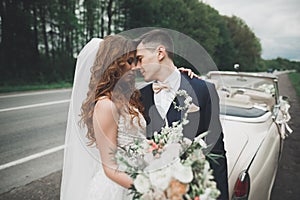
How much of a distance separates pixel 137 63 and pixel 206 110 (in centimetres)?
50

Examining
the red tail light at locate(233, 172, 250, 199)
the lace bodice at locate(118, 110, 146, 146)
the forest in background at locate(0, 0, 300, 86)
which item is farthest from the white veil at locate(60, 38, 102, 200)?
the forest in background at locate(0, 0, 300, 86)

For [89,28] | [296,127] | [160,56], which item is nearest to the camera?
[160,56]

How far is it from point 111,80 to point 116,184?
705 millimetres

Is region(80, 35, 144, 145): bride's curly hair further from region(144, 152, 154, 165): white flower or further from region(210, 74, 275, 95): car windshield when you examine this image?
region(210, 74, 275, 95): car windshield

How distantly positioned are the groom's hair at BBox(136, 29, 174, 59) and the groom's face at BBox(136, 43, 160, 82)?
0.9 inches

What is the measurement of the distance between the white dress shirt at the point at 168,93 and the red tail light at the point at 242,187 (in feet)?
2.61

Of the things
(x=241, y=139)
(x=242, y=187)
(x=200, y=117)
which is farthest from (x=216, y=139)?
(x=241, y=139)

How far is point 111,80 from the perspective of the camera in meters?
1.55

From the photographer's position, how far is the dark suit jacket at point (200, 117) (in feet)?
4.73

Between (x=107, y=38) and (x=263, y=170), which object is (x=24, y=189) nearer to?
(x=107, y=38)

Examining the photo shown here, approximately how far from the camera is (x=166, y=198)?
3.38 feet

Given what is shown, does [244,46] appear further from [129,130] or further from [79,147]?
[129,130]

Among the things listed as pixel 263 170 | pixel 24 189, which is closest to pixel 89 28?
pixel 24 189

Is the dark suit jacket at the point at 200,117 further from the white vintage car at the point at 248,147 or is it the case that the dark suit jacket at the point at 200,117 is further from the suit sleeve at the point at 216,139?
the white vintage car at the point at 248,147
